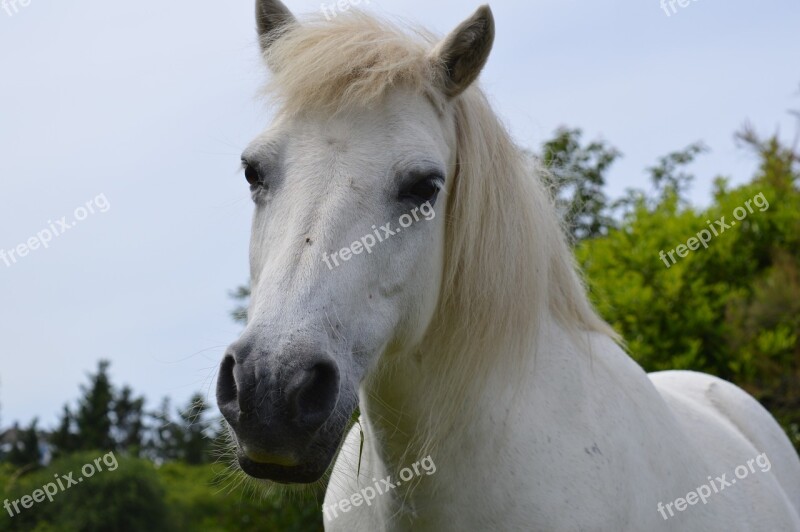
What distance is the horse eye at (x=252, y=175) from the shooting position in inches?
93.3

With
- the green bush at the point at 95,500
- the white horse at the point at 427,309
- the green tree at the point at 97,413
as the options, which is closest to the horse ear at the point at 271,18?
the white horse at the point at 427,309

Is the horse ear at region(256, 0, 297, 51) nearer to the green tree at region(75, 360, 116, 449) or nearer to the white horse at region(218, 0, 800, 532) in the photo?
the white horse at region(218, 0, 800, 532)

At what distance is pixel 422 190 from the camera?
7.41 ft

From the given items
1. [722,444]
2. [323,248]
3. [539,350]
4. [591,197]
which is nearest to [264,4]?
[323,248]

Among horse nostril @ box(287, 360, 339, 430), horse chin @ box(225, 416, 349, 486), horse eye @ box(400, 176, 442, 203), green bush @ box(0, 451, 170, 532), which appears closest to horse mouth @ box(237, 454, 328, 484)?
horse chin @ box(225, 416, 349, 486)

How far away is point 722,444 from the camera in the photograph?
10.8ft

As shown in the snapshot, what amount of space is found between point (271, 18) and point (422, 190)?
3.12ft

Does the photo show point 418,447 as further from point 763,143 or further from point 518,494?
point 763,143

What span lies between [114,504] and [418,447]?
11.5 m

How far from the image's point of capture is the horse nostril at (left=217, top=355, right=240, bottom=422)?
Answer: 6.20 ft

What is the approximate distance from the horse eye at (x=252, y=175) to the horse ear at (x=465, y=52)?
62cm

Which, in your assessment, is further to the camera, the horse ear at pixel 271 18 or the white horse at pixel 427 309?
the horse ear at pixel 271 18

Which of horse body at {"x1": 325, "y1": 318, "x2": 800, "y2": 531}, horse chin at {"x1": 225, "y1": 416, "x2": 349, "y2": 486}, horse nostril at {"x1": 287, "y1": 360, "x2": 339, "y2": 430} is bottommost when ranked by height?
horse body at {"x1": 325, "y1": 318, "x2": 800, "y2": 531}

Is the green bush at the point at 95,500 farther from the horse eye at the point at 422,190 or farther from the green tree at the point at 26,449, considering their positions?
the horse eye at the point at 422,190
